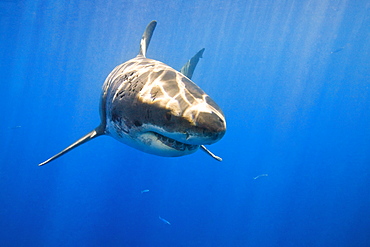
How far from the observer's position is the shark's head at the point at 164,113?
149 centimetres

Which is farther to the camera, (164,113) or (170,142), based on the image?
(170,142)

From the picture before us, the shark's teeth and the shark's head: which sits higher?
the shark's head

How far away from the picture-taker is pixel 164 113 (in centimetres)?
160

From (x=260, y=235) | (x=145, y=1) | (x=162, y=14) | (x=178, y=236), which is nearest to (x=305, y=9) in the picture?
(x=162, y=14)

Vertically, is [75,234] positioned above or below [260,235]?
below

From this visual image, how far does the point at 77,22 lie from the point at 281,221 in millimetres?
22974

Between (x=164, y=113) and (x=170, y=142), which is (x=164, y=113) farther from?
(x=170, y=142)

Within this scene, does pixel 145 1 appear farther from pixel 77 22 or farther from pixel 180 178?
pixel 180 178

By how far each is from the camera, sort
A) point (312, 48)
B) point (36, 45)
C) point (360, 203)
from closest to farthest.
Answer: point (36, 45) → point (360, 203) → point (312, 48)

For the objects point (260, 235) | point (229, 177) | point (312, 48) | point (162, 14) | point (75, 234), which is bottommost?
point (75, 234)

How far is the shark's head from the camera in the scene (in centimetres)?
149

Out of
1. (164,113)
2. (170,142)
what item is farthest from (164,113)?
(170,142)

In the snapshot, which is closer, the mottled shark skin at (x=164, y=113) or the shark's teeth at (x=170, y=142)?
the mottled shark skin at (x=164, y=113)

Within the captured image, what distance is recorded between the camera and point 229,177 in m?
23.2
